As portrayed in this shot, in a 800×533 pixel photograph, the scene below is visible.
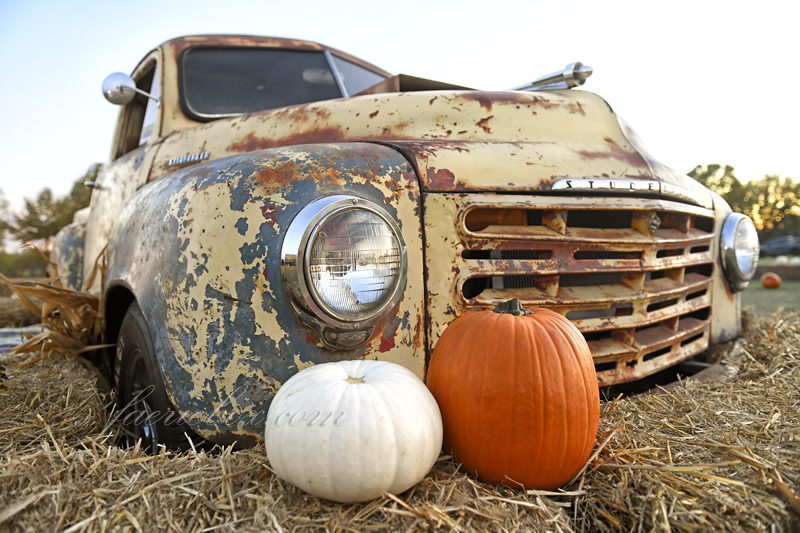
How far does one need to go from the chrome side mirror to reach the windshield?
242 mm

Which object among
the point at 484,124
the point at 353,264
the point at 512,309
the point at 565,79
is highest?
the point at 565,79

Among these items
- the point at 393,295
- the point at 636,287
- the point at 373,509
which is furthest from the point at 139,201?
the point at 636,287

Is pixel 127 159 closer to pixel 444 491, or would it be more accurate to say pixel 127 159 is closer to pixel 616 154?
pixel 616 154

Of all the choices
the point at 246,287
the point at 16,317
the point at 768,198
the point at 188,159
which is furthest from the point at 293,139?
the point at 768,198

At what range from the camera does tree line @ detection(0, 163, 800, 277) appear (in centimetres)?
1903

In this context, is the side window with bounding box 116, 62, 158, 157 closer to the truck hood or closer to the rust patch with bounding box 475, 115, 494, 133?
the truck hood

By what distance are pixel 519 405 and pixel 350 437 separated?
43 cm

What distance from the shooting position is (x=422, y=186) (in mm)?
1509

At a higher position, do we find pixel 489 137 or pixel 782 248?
pixel 489 137

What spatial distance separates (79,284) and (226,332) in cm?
262

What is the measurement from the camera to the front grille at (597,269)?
5.14 ft

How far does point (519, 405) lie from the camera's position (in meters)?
1.21

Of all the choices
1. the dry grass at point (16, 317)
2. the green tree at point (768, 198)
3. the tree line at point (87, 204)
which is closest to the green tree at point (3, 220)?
the tree line at point (87, 204)

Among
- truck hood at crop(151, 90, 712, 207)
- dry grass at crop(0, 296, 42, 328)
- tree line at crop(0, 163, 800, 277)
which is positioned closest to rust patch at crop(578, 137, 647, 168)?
truck hood at crop(151, 90, 712, 207)
